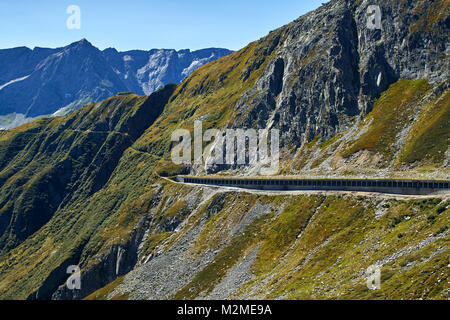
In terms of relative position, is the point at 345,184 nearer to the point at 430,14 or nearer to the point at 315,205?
the point at 315,205

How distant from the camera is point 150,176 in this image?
198750mm

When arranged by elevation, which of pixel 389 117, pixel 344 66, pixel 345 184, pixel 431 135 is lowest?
pixel 345 184

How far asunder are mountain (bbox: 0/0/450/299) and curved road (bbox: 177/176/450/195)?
3588 mm

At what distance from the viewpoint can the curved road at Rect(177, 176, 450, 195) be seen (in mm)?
86438

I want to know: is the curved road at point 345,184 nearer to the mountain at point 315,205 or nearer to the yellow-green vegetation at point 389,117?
the mountain at point 315,205

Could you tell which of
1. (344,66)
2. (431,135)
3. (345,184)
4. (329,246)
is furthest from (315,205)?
(344,66)

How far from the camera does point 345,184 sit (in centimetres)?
10231

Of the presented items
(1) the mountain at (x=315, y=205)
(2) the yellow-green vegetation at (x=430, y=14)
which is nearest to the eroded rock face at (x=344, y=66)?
(2) the yellow-green vegetation at (x=430, y=14)

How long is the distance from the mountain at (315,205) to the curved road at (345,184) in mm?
3588

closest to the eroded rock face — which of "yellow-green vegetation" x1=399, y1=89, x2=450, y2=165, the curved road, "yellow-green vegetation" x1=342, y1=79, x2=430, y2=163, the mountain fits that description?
the mountain

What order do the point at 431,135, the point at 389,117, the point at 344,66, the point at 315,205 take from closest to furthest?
the point at 315,205 → the point at 431,135 → the point at 389,117 → the point at 344,66

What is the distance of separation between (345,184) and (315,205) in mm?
9857

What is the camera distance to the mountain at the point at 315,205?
69.5m
